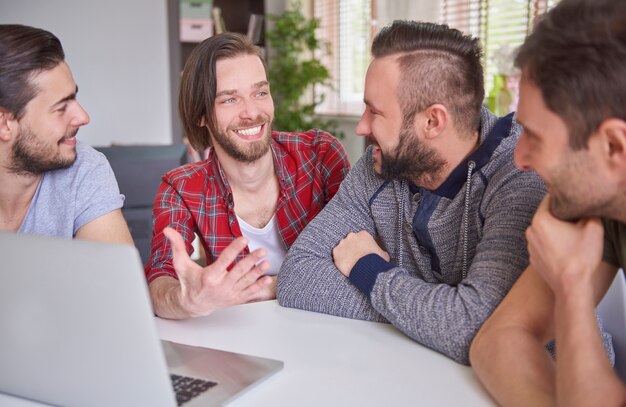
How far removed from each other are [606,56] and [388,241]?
0.79 metres

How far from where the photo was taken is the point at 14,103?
1.64m

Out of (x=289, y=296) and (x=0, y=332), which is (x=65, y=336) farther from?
(x=289, y=296)

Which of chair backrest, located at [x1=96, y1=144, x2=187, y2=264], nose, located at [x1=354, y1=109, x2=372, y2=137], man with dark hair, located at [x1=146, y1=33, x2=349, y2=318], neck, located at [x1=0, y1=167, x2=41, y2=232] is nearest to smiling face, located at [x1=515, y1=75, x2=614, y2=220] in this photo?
nose, located at [x1=354, y1=109, x2=372, y2=137]

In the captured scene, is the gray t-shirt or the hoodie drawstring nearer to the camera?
the hoodie drawstring

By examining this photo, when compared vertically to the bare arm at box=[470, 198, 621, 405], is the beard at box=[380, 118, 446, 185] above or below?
above

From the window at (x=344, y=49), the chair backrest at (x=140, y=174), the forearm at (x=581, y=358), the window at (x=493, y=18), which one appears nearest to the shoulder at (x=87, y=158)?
the chair backrest at (x=140, y=174)

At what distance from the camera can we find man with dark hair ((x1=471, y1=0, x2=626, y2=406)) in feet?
2.96

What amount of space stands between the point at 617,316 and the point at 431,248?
42 cm

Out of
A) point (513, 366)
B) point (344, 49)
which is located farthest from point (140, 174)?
point (344, 49)

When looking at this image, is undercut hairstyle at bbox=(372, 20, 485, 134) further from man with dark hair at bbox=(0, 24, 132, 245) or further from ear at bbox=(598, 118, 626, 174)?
man with dark hair at bbox=(0, 24, 132, 245)

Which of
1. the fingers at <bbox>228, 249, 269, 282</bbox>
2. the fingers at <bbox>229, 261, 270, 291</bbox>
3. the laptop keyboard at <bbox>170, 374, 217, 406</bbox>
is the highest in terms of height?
the fingers at <bbox>228, 249, 269, 282</bbox>

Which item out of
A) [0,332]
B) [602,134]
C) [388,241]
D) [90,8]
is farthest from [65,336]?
[90,8]

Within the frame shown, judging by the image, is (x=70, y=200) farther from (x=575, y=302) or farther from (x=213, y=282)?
(x=575, y=302)

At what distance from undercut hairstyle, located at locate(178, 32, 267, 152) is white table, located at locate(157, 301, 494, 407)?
772 millimetres
